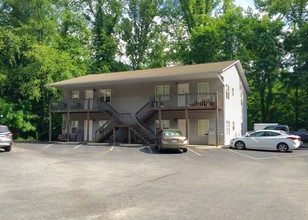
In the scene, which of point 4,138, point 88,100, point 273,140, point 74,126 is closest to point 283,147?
point 273,140

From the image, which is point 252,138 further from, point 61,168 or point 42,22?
point 42,22

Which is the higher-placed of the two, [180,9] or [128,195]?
[180,9]

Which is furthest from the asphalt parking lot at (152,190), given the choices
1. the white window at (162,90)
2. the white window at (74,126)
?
the white window at (74,126)

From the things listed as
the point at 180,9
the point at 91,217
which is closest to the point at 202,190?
the point at 91,217

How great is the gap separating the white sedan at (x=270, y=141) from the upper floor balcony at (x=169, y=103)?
11.1 feet

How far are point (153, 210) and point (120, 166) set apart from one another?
22.7 feet

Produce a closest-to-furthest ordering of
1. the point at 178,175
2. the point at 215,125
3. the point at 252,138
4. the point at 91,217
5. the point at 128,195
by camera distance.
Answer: the point at 91,217 → the point at 128,195 → the point at 178,175 → the point at 252,138 → the point at 215,125

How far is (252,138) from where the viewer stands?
21.0m

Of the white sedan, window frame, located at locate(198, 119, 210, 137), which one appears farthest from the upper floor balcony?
the white sedan

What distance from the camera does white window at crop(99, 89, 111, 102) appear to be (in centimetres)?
2961

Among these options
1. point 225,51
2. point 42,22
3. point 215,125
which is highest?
point 42,22

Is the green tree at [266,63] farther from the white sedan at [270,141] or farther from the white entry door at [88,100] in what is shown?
the white entry door at [88,100]

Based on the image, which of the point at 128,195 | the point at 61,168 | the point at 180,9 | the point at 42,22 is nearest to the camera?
the point at 128,195

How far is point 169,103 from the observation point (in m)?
25.7
